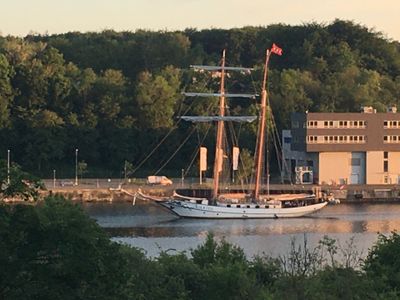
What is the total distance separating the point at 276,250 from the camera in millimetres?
30766

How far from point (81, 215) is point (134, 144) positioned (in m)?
46.3

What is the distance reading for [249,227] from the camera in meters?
41.5

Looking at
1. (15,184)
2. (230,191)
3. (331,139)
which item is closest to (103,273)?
(15,184)

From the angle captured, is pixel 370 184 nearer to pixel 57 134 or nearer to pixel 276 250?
pixel 57 134

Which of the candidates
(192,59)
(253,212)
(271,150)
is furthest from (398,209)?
(192,59)

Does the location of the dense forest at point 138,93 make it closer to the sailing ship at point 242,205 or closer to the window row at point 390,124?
the window row at point 390,124

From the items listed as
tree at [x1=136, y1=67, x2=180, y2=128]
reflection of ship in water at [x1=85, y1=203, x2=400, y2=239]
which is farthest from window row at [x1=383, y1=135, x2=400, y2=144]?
tree at [x1=136, y1=67, x2=180, y2=128]

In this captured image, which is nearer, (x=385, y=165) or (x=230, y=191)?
(x=230, y=191)

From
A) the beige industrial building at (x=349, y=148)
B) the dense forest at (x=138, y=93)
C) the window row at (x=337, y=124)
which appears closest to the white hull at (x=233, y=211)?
the beige industrial building at (x=349, y=148)

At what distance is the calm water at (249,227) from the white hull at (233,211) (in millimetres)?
498

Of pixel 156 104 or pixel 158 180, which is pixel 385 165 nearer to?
pixel 158 180

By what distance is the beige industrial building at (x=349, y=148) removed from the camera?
181 ft

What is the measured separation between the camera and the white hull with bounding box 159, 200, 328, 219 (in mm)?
45438

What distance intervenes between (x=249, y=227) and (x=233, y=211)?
466 cm
